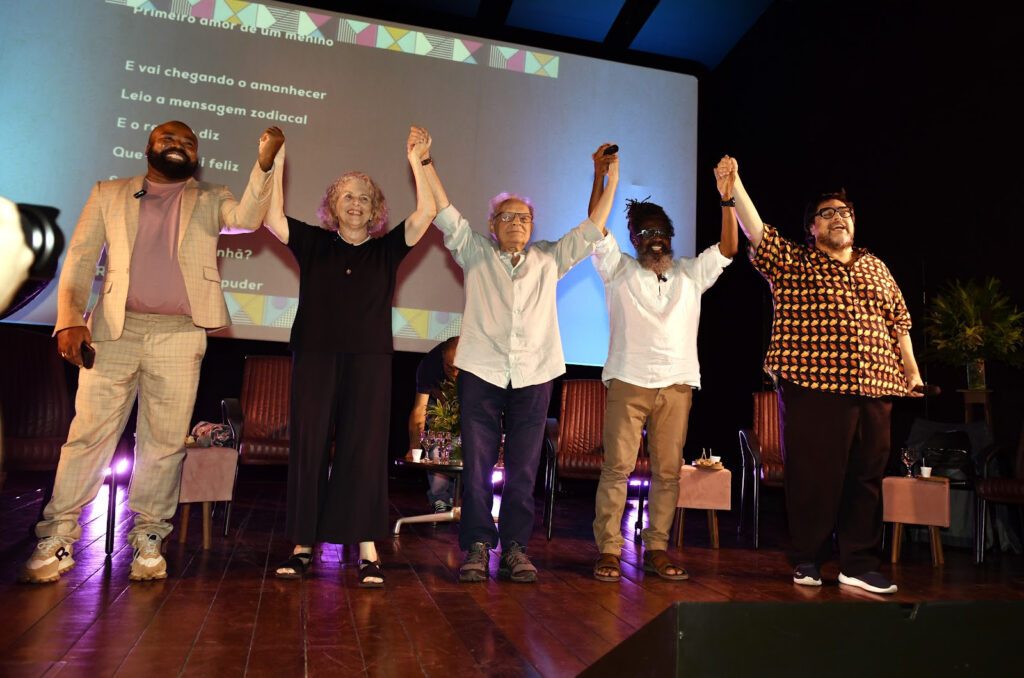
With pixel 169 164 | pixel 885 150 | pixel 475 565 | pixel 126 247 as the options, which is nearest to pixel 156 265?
pixel 126 247

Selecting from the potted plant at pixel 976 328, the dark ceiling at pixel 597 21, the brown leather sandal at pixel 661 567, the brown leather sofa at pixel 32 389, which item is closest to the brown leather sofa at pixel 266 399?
the brown leather sofa at pixel 32 389

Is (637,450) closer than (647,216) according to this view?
Yes

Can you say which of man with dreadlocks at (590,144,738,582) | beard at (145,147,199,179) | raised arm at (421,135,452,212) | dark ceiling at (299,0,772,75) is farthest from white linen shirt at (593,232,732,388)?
dark ceiling at (299,0,772,75)

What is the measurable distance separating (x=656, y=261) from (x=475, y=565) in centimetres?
145

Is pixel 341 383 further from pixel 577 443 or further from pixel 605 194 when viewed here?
pixel 577 443

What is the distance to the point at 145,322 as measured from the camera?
269cm

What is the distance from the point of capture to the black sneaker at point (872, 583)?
2924 mm

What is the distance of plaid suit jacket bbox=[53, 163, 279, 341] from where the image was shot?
2.62 meters

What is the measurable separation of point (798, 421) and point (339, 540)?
1815 millimetres

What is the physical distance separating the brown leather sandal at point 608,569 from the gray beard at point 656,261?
119cm

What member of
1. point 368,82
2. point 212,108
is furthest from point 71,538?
point 368,82

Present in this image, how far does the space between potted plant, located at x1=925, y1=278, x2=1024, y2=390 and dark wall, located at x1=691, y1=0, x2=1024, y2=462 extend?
0.74 ft

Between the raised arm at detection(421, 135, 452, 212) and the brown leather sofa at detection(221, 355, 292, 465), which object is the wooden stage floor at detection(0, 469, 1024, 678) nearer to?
the brown leather sofa at detection(221, 355, 292, 465)

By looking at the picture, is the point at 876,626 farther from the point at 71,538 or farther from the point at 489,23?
the point at 489,23
